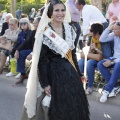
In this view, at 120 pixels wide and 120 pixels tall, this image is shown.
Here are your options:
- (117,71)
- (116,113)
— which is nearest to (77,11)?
(117,71)

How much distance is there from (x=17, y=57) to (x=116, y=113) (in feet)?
9.84

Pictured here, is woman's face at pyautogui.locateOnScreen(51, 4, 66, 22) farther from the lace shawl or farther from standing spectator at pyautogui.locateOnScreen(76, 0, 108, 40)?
standing spectator at pyautogui.locateOnScreen(76, 0, 108, 40)

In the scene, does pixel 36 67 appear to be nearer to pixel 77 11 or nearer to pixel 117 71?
pixel 117 71

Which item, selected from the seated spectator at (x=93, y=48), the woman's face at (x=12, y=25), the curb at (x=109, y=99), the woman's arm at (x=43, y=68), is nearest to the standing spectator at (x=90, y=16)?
the seated spectator at (x=93, y=48)

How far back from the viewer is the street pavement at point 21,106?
501 cm

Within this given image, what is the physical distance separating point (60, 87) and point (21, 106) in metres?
2.27

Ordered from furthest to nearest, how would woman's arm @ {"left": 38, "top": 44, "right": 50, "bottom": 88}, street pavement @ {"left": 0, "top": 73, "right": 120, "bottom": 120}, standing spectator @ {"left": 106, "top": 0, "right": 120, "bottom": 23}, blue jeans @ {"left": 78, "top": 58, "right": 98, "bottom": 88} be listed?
standing spectator @ {"left": 106, "top": 0, "right": 120, "bottom": 23} < blue jeans @ {"left": 78, "top": 58, "right": 98, "bottom": 88} < street pavement @ {"left": 0, "top": 73, "right": 120, "bottom": 120} < woman's arm @ {"left": 38, "top": 44, "right": 50, "bottom": 88}

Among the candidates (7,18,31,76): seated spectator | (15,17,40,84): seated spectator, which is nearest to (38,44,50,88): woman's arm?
(15,17,40,84): seated spectator

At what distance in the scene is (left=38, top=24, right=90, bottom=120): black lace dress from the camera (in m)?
3.45

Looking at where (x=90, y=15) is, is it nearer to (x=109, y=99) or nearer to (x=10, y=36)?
(x=10, y=36)

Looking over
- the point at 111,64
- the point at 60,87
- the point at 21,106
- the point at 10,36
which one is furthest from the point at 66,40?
the point at 10,36

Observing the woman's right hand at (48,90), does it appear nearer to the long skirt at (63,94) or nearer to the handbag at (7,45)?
the long skirt at (63,94)

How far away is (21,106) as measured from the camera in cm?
556

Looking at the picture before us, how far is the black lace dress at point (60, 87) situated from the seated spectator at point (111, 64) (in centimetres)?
206
